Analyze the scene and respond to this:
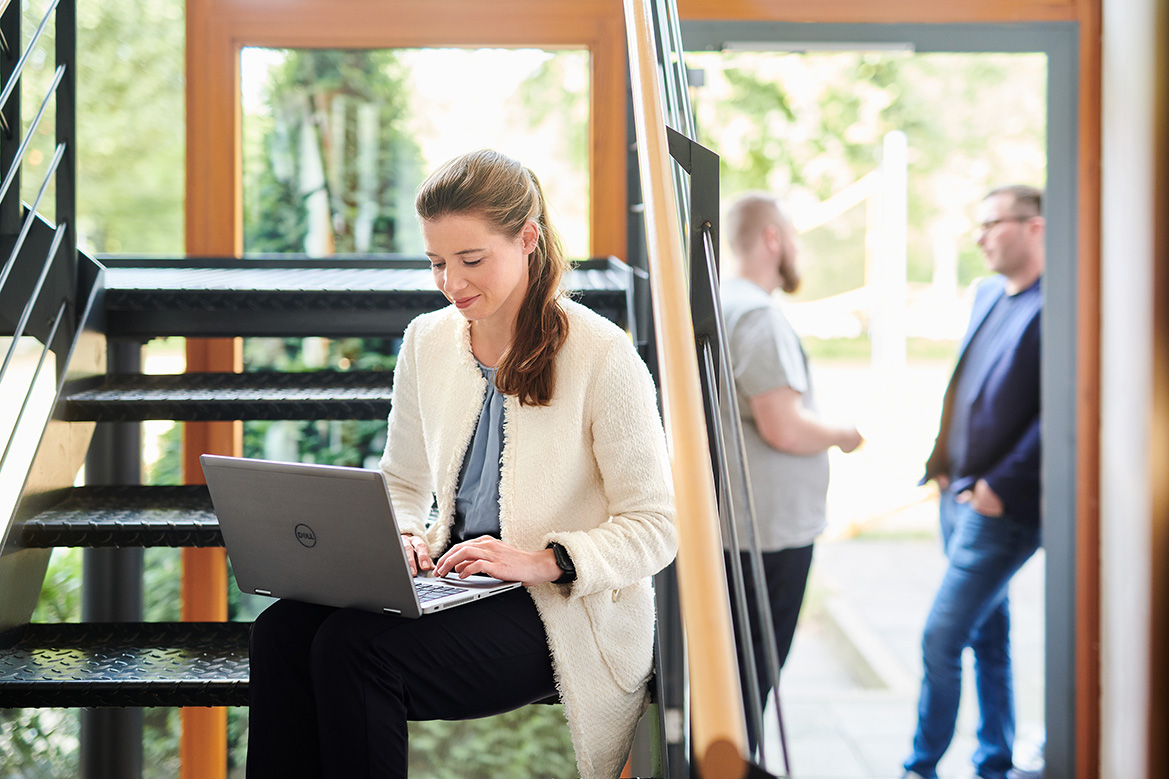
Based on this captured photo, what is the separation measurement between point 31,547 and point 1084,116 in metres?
2.68

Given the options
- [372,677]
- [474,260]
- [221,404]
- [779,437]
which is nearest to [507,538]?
[372,677]

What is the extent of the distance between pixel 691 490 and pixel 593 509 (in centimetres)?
57

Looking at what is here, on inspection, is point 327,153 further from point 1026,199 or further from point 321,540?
point 1026,199

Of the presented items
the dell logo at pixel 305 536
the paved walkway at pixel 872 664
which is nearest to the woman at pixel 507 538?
the dell logo at pixel 305 536

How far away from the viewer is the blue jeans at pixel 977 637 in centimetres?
257

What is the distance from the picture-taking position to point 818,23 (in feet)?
8.46

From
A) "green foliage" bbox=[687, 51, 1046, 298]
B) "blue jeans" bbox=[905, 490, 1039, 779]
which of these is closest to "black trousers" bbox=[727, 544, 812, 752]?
"blue jeans" bbox=[905, 490, 1039, 779]

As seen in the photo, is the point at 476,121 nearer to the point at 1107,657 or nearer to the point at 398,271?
the point at 398,271

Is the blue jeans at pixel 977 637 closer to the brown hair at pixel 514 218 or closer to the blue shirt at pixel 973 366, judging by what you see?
the blue shirt at pixel 973 366

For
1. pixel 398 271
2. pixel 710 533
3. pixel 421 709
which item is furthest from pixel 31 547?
pixel 710 533

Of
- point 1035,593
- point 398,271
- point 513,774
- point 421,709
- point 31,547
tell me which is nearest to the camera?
point 421,709

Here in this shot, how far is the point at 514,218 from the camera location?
146cm

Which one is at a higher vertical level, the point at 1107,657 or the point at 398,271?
the point at 398,271

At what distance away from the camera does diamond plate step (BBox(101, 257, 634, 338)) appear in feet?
6.67
